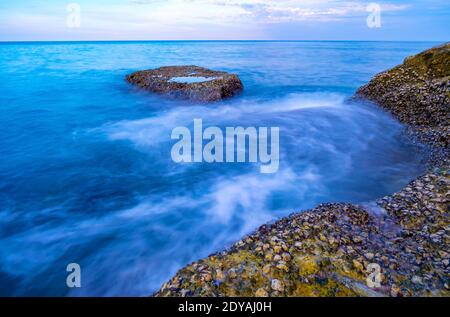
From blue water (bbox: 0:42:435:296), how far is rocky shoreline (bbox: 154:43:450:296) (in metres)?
1.35

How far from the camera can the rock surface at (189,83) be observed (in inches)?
738

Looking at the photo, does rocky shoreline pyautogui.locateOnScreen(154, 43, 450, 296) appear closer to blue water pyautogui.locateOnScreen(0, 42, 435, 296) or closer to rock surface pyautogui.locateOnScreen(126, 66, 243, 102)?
blue water pyautogui.locateOnScreen(0, 42, 435, 296)

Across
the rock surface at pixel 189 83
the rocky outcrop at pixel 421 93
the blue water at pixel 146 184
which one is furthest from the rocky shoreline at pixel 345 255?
the rock surface at pixel 189 83

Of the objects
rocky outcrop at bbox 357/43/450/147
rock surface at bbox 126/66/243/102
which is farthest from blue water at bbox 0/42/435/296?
rock surface at bbox 126/66/243/102

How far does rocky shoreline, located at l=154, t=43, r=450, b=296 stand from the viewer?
4.10 metres

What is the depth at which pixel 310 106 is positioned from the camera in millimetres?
18109

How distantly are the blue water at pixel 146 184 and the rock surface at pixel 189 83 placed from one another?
1874 mm

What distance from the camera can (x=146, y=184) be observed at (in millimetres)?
8953

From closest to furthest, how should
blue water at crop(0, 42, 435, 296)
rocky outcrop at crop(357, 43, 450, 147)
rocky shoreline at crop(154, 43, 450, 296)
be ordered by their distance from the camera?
rocky shoreline at crop(154, 43, 450, 296) < blue water at crop(0, 42, 435, 296) < rocky outcrop at crop(357, 43, 450, 147)

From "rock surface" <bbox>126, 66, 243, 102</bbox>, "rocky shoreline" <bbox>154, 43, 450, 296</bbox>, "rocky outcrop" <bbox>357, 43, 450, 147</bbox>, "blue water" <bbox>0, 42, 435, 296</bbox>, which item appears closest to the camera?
A: "rocky shoreline" <bbox>154, 43, 450, 296</bbox>

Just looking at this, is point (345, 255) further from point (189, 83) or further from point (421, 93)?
Result: point (189, 83)

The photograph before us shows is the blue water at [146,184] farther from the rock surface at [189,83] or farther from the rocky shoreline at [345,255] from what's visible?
the rock surface at [189,83]
